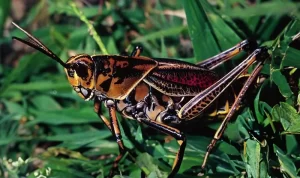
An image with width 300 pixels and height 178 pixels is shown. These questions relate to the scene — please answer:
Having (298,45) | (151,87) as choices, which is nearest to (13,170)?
(151,87)

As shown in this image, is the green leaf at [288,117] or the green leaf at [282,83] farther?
the green leaf at [282,83]

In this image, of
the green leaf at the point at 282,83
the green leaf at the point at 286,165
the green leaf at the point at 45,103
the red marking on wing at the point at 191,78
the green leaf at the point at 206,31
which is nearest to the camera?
the green leaf at the point at 286,165

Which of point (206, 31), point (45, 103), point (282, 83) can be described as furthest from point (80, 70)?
point (45, 103)

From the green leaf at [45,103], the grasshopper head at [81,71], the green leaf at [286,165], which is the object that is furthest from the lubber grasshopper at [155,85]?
the green leaf at [45,103]

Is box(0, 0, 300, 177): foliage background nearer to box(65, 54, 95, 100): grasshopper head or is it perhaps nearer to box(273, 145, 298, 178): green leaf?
box(273, 145, 298, 178): green leaf

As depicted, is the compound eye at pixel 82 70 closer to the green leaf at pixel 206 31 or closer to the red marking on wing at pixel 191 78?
the red marking on wing at pixel 191 78

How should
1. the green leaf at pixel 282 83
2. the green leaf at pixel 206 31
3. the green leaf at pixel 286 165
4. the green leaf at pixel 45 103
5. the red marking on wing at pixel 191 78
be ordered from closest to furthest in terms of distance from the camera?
the green leaf at pixel 286 165
the green leaf at pixel 282 83
the red marking on wing at pixel 191 78
the green leaf at pixel 206 31
the green leaf at pixel 45 103
